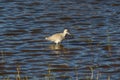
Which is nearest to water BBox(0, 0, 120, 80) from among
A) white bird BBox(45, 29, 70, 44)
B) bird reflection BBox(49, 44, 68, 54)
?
bird reflection BBox(49, 44, 68, 54)

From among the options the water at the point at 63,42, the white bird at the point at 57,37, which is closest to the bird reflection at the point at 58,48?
the water at the point at 63,42

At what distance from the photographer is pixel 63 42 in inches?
672

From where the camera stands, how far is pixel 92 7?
843 inches

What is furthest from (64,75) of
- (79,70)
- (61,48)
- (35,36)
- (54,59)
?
(35,36)

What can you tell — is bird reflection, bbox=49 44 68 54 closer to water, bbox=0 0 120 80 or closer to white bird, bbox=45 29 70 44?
water, bbox=0 0 120 80

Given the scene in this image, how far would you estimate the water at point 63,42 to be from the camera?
1396 centimetres

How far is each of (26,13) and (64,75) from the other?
7.47 meters

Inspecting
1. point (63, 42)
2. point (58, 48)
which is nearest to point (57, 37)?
Result: point (58, 48)

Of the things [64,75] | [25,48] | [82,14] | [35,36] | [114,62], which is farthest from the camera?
[82,14]

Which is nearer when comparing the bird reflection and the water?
the water

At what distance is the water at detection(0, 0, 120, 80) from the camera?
45.8ft

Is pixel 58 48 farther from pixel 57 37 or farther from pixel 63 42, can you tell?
pixel 63 42

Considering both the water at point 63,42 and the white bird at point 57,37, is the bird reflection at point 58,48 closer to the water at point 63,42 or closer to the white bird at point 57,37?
the water at point 63,42

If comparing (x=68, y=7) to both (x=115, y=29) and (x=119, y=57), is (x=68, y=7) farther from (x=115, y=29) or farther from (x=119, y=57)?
(x=119, y=57)
